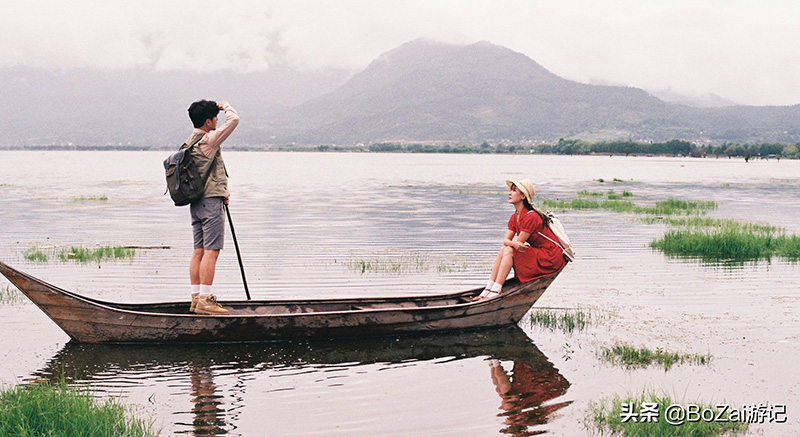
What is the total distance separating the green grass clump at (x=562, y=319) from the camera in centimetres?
1352

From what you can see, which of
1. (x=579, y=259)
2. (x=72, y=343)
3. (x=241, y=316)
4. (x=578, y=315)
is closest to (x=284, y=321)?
(x=241, y=316)

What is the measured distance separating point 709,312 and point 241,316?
27.9 ft

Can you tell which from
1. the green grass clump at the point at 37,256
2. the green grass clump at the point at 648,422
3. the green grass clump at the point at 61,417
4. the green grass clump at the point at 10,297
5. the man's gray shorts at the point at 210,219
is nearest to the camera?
the green grass clump at the point at 61,417

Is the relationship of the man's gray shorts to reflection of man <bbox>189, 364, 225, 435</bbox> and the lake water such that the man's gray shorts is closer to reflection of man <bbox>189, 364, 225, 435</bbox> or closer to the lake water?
the lake water

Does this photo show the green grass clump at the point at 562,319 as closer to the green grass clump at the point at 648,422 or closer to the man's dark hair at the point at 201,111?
the green grass clump at the point at 648,422

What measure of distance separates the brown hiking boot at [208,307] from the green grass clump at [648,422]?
5817 mm

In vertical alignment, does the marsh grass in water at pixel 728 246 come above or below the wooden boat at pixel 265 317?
below

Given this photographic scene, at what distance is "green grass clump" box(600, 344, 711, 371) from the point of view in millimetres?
11278

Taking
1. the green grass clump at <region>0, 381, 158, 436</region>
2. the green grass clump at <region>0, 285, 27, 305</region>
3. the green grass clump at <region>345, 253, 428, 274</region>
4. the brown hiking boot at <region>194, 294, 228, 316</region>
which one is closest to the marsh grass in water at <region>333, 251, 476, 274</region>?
the green grass clump at <region>345, 253, 428, 274</region>

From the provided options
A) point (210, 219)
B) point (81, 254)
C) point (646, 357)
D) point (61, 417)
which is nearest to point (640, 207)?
point (81, 254)

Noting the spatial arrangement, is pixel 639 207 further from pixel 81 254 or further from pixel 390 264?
pixel 81 254

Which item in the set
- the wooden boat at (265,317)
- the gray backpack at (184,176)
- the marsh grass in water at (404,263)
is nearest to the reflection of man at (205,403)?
the wooden boat at (265,317)

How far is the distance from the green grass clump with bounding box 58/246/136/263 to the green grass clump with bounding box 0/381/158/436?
12.1 m

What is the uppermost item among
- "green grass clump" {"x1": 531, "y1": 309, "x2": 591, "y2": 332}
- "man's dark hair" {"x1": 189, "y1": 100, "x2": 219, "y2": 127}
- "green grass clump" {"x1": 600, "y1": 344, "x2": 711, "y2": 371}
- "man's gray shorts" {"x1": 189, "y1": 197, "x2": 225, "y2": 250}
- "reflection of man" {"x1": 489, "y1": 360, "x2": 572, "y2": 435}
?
"man's dark hair" {"x1": 189, "y1": 100, "x2": 219, "y2": 127}
